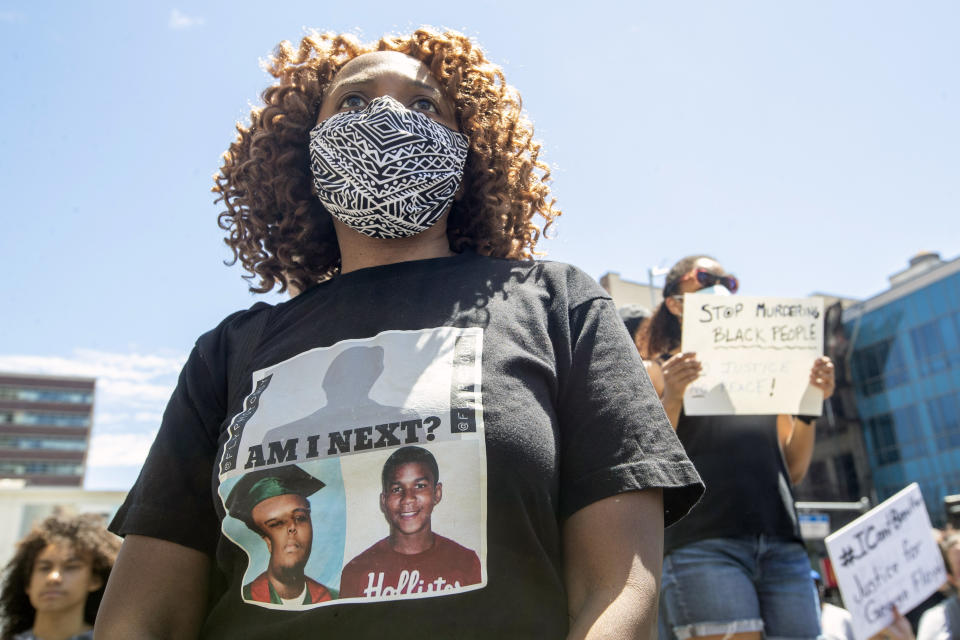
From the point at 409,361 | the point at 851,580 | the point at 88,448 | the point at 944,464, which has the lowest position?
the point at 851,580

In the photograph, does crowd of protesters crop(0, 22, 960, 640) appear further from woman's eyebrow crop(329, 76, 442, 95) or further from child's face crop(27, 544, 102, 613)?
child's face crop(27, 544, 102, 613)

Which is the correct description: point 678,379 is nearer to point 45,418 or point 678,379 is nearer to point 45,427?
point 45,427

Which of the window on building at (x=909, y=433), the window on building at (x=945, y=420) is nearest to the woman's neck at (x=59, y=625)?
the window on building at (x=945, y=420)

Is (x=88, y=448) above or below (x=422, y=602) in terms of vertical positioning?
above

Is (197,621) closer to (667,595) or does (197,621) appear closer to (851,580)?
(667,595)

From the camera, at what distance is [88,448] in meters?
90.8

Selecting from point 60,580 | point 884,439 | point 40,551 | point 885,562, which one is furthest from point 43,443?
point 885,562

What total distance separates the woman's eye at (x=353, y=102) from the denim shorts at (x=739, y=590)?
6.32ft

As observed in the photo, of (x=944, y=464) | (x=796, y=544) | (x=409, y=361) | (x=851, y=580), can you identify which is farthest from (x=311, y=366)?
(x=944, y=464)

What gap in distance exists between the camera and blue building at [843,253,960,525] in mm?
34531

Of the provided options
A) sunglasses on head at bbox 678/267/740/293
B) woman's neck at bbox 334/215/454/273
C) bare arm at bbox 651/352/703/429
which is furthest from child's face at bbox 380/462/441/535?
sunglasses on head at bbox 678/267/740/293

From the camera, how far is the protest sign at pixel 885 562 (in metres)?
4.16

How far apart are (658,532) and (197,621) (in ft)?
2.75

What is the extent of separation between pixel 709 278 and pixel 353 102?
2169mm
